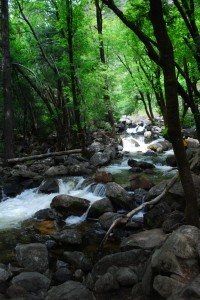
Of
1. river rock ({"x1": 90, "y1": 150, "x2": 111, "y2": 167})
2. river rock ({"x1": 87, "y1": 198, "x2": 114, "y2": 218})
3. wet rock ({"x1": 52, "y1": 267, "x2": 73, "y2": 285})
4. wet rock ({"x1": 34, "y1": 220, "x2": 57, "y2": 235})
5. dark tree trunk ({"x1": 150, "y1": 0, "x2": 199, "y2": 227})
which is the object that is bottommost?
wet rock ({"x1": 52, "y1": 267, "x2": 73, "y2": 285})

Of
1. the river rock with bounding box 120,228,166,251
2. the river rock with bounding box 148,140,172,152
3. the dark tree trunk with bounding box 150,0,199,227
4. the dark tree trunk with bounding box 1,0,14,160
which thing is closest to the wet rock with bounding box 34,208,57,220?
the river rock with bounding box 120,228,166,251

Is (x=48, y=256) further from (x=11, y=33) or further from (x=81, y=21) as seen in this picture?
(x=11, y=33)

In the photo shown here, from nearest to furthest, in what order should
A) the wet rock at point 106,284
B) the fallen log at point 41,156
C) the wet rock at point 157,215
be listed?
1. the wet rock at point 106,284
2. the wet rock at point 157,215
3. the fallen log at point 41,156

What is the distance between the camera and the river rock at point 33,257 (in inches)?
229

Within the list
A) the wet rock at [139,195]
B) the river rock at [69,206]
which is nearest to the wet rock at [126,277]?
the river rock at [69,206]

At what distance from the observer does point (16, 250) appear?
6273 millimetres

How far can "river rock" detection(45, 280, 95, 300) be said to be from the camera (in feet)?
14.6

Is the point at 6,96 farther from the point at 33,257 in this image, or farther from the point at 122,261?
the point at 122,261

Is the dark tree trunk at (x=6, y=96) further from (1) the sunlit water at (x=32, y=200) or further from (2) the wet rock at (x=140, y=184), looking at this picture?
(2) the wet rock at (x=140, y=184)

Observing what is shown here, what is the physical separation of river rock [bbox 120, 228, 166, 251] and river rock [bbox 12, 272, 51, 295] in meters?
1.80

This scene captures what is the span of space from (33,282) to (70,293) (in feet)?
2.94

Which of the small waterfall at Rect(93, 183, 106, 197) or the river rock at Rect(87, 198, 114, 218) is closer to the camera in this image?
the river rock at Rect(87, 198, 114, 218)

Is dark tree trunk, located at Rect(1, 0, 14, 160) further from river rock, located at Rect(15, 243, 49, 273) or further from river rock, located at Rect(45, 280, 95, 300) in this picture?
river rock, located at Rect(45, 280, 95, 300)

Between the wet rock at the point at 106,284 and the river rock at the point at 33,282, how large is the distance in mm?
902
